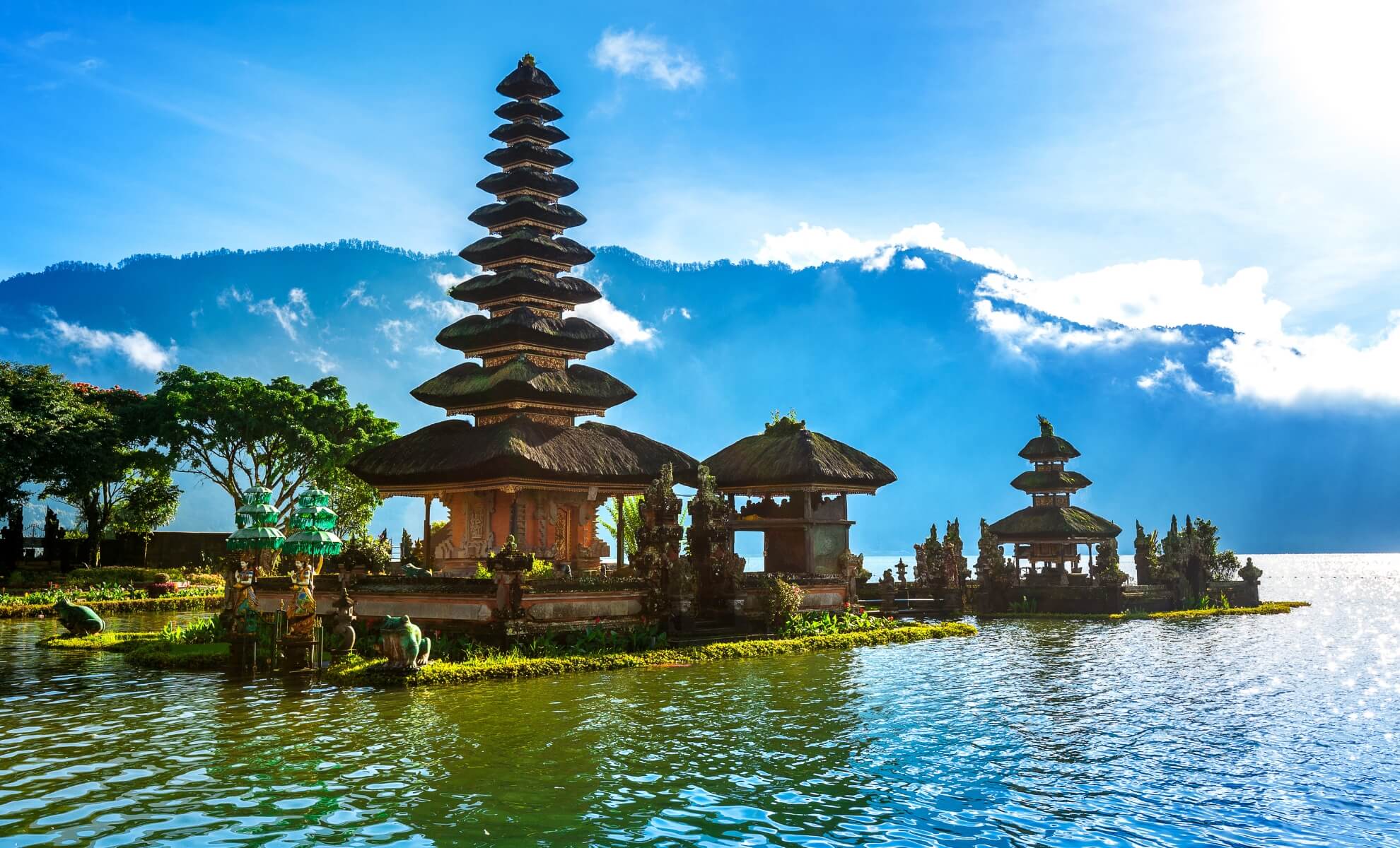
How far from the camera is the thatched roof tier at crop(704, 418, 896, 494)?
36.5 metres

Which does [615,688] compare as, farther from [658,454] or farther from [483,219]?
[483,219]

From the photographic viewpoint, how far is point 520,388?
35.1 meters

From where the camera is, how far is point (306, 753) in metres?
15.2

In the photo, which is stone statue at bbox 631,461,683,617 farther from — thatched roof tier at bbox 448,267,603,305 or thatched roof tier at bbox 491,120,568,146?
thatched roof tier at bbox 491,120,568,146

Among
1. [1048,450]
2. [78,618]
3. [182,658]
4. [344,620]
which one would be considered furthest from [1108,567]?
[78,618]

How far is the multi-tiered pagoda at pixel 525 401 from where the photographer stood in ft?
108

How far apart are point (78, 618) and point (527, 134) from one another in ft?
74.6

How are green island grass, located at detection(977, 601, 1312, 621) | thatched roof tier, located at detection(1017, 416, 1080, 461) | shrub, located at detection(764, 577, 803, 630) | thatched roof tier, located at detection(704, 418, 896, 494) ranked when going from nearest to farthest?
shrub, located at detection(764, 577, 803, 630)
thatched roof tier, located at detection(704, 418, 896, 494)
green island grass, located at detection(977, 601, 1312, 621)
thatched roof tier, located at detection(1017, 416, 1080, 461)

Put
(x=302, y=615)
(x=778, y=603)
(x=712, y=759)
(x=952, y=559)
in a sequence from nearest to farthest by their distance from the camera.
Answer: (x=712, y=759), (x=302, y=615), (x=778, y=603), (x=952, y=559)

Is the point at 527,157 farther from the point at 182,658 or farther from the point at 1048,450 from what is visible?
the point at 1048,450

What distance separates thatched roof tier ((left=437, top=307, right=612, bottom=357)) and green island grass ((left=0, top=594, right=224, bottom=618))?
12.8 m

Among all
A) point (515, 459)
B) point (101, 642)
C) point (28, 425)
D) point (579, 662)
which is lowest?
point (579, 662)

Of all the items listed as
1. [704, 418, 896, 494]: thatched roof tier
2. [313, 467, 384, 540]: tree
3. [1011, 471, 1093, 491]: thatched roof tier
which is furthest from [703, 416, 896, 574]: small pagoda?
[313, 467, 384, 540]: tree

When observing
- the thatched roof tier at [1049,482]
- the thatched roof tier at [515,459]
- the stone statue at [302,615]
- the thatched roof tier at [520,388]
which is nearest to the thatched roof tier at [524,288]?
the thatched roof tier at [520,388]
